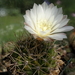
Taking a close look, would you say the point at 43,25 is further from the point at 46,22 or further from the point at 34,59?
the point at 34,59

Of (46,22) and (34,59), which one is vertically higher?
(46,22)

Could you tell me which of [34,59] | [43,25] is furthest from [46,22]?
[34,59]

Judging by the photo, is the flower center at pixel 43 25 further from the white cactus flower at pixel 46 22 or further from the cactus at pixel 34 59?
the cactus at pixel 34 59

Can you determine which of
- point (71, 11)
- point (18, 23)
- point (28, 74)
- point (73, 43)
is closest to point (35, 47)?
Result: point (28, 74)

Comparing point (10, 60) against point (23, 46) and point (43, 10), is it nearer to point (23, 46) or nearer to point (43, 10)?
point (23, 46)

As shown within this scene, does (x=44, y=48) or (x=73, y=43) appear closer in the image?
(x=44, y=48)

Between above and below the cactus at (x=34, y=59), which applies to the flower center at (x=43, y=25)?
above

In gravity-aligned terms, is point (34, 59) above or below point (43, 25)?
below

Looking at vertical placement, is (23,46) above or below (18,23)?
below

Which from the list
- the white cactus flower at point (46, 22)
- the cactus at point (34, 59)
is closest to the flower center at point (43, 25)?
the white cactus flower at point (46, 22)
